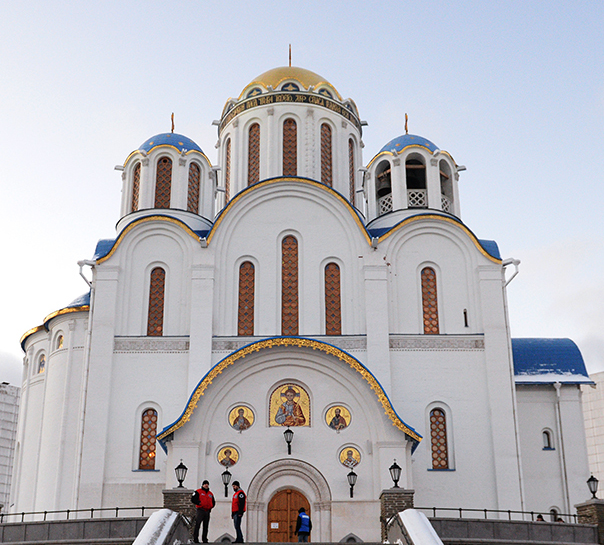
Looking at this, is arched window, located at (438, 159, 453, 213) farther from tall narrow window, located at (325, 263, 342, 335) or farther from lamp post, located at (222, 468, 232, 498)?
lamp post, located at (222, 468, 232, 498)

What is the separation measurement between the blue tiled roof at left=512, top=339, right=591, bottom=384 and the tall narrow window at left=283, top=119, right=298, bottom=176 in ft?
26.0

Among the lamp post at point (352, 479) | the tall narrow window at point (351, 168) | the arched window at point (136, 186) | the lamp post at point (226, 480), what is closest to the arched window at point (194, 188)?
the arched window at point (136, 186)

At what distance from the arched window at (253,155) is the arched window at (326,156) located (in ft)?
6.23

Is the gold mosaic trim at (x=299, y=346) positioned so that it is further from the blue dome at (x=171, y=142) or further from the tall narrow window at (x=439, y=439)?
the blue dome at (x=171, y=142)

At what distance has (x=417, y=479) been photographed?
60.3 ft

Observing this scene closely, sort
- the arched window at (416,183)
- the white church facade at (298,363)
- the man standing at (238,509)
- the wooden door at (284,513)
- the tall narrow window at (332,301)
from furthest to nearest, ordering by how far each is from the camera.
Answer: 1. the arched window at (416,183)
2. the tall narrow window at (332,301)
3. the white church facade at (298,363)
4. the wooden door at (284,513)
5. the man standing at (238,509)

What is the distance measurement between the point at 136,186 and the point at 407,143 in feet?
25.4

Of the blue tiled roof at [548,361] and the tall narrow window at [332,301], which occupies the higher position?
the tall narrow window at [332,301]

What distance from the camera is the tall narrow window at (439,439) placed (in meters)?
18.6

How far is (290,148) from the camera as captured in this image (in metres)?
23.5

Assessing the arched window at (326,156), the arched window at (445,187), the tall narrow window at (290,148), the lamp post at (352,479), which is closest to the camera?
the lamp post at (352,479)

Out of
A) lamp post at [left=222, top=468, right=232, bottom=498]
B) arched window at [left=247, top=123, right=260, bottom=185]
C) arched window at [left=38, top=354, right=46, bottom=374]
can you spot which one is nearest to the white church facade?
arched window at [left=38, top=354, right=46, bottom=374]

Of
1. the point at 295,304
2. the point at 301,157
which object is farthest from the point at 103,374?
the point at 301,157

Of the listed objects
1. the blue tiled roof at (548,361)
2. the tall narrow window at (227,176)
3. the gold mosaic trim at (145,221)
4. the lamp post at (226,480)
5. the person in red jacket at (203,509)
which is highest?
the tall narrow window at (227,176)
